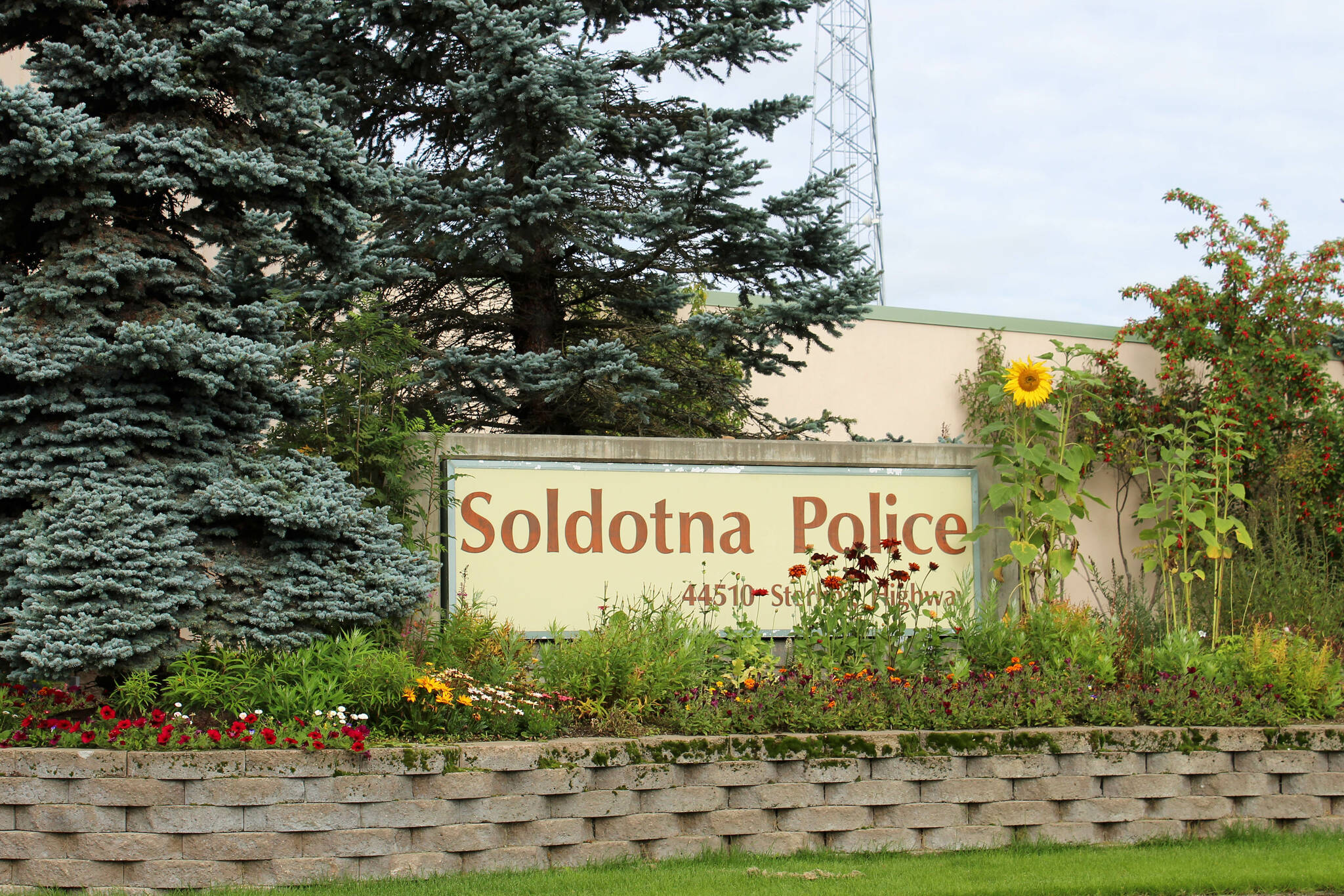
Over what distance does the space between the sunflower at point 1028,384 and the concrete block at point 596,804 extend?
151 inches

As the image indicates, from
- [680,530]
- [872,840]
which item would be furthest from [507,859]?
[680,530]

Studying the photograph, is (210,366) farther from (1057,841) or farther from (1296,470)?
(1296,470)

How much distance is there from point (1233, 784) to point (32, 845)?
239 inches

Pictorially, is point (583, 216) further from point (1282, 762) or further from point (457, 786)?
point (1282, 762)

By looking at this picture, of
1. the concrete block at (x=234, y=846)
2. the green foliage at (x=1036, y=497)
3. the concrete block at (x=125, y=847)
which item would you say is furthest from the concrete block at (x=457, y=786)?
the green foliage at (x=1036, y=497)

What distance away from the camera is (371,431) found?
646 centimetres

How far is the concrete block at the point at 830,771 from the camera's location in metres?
5.54

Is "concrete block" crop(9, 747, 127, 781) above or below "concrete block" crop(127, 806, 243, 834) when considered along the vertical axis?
above

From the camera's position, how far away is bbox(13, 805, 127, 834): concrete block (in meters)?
4.80

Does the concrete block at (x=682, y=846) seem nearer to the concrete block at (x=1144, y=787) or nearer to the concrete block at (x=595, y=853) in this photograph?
the concrete block at (x=595, y=853)

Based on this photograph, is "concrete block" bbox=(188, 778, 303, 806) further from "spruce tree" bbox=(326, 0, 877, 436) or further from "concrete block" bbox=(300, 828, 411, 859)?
"spruce tree" bbox=(326, 0, 877, 436)

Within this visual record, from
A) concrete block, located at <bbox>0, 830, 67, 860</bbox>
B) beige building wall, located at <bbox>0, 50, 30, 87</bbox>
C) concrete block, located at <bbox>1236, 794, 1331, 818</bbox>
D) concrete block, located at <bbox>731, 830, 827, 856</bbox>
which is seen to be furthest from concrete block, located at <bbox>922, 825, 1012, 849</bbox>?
beige building wall, located at <bbox>0, 50, 30, 87</bbox>

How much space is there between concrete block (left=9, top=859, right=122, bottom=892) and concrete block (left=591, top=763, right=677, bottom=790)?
2146mm

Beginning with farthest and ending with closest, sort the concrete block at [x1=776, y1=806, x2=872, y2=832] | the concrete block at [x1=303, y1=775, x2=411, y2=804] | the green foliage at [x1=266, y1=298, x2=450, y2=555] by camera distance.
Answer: the green foliage at [x1=266, y1=298, x2=450, y2=555] < the concrete block at [x1=776, y1=806, x2=872, y2=832] < the concrete block at [x1=303, y1=775, x2=411, y2=804]
